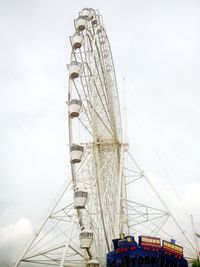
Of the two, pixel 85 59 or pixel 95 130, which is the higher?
pixel 85 59

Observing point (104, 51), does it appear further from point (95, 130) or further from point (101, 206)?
point (101, 206)

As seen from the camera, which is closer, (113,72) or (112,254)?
(112,254)

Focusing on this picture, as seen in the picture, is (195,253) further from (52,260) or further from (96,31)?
(96,31)

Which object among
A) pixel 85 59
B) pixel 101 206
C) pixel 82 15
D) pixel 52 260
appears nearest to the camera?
pixel 101 206

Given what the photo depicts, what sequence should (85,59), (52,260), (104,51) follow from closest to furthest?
(52,260)
(85,59)
(104,51)

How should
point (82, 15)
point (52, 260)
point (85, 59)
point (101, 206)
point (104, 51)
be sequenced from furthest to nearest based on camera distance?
point (104, 51), point (82, 15), point (85, 59), point (52, 260), point (101, 206)

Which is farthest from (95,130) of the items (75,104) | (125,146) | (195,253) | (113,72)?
(195,253)

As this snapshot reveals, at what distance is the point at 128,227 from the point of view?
3106 cm

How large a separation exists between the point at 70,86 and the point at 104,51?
7.22 meters

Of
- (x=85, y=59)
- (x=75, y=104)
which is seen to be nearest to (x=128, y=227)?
(x=75, y=104)

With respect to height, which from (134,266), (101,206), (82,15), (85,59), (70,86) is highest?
(82,15)

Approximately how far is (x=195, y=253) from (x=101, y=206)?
807cm

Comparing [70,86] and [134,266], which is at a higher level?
[70,86]

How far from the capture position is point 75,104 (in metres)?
25.7
